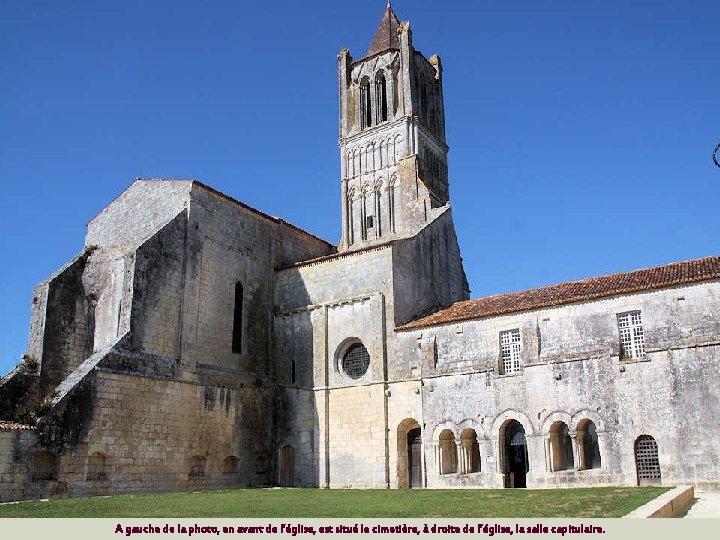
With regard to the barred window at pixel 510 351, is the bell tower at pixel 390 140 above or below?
above

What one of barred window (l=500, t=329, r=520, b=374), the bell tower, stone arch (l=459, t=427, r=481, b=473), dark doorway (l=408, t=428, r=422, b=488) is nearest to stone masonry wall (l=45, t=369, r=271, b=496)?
dark doorway (l=408, t=428, r=422, b=488)

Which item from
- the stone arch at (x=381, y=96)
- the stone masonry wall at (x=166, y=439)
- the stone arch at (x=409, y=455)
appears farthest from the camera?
the stone arch at (x=381, y=96)

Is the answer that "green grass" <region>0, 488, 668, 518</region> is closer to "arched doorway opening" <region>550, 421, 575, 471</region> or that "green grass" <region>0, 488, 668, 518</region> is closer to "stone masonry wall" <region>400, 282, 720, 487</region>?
"stone masonry wall" <region>400, 282, 720, 487</region>

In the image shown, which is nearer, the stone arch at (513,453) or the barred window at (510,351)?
A: the stone arch at (513,453)

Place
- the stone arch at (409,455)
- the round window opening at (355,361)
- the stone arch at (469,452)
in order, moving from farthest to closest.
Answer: the round window opening at (355,361), the stone arch at (409,455), the stone arch at (469,452)

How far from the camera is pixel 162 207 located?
29.2m

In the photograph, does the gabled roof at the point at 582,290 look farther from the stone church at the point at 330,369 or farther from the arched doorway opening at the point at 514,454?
the arched doorway opening at the point at 514,454

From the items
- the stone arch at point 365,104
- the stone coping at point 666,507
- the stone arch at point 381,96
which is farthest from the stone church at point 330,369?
the stone arch at point 365,104

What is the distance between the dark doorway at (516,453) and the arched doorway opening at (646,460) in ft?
16.0

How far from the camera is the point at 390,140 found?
40.1 meters

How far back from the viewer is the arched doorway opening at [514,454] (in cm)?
2495

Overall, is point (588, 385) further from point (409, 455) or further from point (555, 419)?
point (409, 455)

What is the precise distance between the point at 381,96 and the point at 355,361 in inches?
754

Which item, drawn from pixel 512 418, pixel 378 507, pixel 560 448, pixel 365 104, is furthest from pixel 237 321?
pixel 365 104
